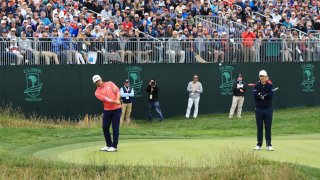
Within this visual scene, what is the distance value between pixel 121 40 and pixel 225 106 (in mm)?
7487

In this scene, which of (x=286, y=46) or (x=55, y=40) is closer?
(x=55, y=40)

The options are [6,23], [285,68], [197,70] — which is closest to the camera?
[6,23]

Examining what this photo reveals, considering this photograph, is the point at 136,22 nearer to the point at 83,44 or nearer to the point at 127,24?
the point at 127,24

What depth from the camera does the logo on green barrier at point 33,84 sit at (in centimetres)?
3494

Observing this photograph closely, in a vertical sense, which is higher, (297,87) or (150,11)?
(150,11)

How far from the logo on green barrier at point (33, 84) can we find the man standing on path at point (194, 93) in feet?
25.5

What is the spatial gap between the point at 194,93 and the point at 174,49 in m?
2.42

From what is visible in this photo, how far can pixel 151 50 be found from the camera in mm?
38125

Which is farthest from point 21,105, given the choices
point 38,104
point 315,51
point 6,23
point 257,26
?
point 315,51

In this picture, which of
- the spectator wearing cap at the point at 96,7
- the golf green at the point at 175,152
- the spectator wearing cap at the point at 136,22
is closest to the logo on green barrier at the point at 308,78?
the spectator wearing cap at the point at 136,22

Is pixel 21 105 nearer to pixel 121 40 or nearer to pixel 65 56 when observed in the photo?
pixel 65 56

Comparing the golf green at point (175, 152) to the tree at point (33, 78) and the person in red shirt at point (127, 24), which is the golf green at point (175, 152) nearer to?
Answer: the tree at point (33, 78)

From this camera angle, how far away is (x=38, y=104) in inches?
1389

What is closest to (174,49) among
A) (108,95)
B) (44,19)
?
(44,19)
